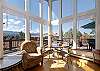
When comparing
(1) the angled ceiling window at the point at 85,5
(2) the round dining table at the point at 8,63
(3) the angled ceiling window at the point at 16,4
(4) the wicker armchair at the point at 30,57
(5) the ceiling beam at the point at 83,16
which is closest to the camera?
(2) the round dining table at the point at 8,63

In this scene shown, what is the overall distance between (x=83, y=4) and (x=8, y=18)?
4.43m

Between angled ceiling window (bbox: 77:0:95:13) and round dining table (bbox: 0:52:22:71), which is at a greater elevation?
angled ceiling window (bbox: 77:0:95:13)

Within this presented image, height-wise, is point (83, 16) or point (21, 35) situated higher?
point (83, 16)

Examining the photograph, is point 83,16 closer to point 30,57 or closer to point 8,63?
point 30,57

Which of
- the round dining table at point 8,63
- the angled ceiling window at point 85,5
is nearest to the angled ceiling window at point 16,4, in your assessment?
the round dining table at point 8,63

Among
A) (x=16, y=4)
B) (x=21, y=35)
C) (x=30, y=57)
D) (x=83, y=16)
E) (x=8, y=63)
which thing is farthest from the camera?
(x=83, y=16)

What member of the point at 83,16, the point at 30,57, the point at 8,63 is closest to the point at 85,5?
the point at 83,16

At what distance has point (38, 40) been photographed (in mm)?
9844

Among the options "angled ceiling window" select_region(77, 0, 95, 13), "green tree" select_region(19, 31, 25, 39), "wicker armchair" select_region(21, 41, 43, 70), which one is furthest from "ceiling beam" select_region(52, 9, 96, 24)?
"wicker armchair" select_region(21, 41, 43, 70)

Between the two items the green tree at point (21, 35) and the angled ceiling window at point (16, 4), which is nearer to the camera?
the angled ceiling window at point (16, 4)

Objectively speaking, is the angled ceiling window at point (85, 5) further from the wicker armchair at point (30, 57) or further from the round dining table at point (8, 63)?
the round dining table at point (8, 63)

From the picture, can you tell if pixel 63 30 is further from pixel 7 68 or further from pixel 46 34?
pixel 7 68

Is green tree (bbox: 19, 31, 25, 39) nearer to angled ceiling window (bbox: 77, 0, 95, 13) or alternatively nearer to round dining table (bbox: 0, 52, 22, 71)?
round dining table (bbox: 0, 52, 22, 71)

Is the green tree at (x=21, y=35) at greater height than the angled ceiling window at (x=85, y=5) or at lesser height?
lesser
